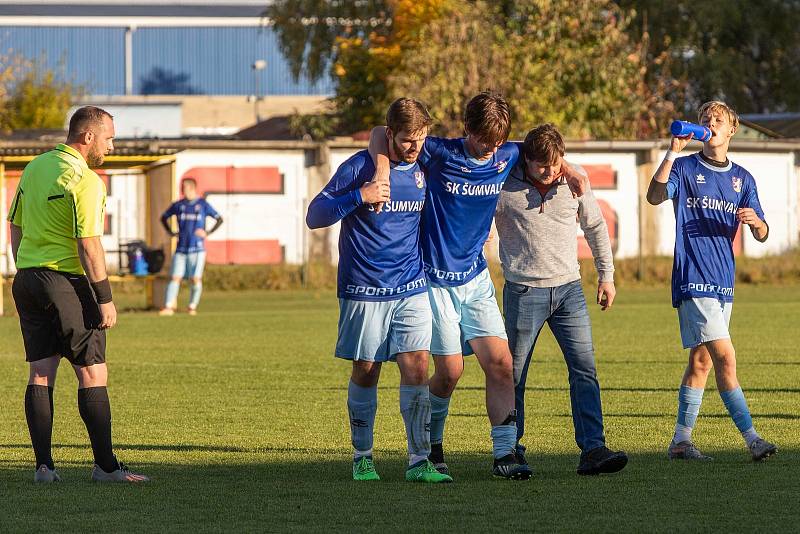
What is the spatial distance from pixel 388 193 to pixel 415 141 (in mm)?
305

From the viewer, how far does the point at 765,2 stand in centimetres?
5269

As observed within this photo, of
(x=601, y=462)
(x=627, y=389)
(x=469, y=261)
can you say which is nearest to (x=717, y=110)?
(x=469, y=261)


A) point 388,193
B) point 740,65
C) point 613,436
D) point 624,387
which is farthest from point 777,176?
point 388,193

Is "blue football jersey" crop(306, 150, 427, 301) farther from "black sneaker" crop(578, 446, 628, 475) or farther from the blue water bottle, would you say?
the blue water bottle

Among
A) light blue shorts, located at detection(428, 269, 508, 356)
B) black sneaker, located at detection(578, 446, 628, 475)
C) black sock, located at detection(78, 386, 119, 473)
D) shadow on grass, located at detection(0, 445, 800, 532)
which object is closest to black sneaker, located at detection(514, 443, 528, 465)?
shadow on grass, located at detection(0, 445, 800, 532)

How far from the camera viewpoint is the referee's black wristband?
8.39 m

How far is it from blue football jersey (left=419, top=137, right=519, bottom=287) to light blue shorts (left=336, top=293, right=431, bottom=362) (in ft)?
0.75

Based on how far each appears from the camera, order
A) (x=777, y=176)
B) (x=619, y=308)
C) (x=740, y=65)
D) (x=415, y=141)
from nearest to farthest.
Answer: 1. (x=415, y=141)
2. (x=619, y=308)
3. (x=777, y=176)
4. (x=740, y=65)

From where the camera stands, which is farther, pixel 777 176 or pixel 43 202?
pixel 777 176

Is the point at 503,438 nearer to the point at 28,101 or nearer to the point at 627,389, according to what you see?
the point at 627,389

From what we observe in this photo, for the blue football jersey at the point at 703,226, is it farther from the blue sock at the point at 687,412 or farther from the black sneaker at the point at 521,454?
the black sneaker at the point at 521,454

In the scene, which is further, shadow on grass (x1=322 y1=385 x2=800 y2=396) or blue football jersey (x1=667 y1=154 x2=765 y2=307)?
shadow on grass (x1=322 y1=385 x2=800 y2=396)

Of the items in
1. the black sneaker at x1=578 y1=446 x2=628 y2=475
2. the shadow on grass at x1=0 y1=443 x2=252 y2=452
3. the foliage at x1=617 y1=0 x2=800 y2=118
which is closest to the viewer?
the black sneaker at x1=578 y1=446 x2=628 y2=475

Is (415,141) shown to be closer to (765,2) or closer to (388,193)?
(388,193)
